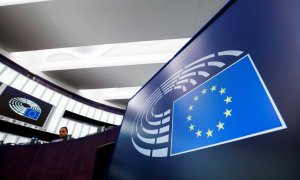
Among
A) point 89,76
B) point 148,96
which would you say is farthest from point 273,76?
point 89,76

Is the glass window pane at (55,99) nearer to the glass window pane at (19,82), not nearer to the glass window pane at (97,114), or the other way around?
the glass window pane at (19,82)

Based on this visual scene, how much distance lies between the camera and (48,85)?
6.24 meters

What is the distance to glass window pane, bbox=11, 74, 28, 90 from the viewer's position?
5.32 m

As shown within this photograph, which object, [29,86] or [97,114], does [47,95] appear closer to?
[29,86]

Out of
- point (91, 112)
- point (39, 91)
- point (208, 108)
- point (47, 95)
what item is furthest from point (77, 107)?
point (208, 108)

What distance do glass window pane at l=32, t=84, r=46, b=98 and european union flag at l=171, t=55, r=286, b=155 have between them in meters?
6.65

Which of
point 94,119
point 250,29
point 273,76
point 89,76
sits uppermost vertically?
point 89,76

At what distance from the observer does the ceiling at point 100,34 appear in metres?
3.87

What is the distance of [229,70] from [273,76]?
13cm

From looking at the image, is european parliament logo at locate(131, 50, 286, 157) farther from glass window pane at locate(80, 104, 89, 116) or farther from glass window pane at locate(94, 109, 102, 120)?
glass window pane at locate(94, 109, 102, 120)

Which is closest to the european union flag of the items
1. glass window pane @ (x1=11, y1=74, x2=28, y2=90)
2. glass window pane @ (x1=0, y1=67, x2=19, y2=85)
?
glass window pane @ (x1=0, y1=67, x2=19, y2=85)

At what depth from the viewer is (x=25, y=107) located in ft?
17.1

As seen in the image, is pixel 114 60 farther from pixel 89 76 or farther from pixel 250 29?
pixel 250 29

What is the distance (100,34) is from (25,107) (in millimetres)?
3409
